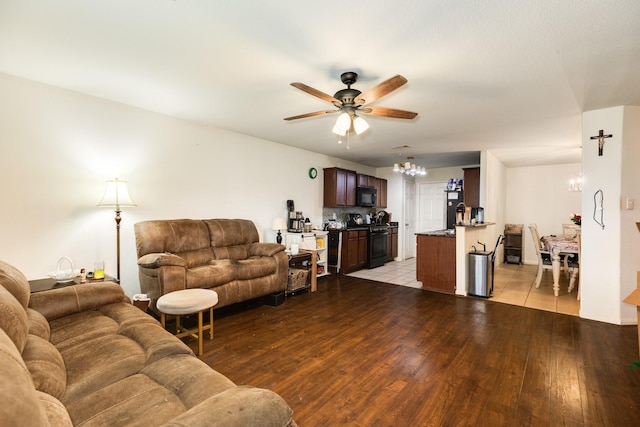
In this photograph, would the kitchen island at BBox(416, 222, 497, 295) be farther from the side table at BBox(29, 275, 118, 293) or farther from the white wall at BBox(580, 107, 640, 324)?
the side table at BBox(29, 275, 118, 293)

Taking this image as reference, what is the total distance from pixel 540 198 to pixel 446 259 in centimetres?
410

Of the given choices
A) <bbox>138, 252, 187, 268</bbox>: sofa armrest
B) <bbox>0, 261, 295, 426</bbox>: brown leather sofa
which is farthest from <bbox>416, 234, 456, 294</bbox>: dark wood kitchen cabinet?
<bbox>0, 261, 295, 426</bbox>: brown leather sofa

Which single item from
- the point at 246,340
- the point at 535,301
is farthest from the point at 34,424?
the point at 535,301

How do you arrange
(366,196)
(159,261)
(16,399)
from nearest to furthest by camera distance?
1. (16,399)
2. (159,261)
3. (366,196)

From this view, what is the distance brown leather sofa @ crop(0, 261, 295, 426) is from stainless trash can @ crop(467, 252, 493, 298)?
397 cm

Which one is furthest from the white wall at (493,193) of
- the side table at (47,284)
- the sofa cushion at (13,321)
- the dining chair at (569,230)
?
the sofa cushion at (13,321)

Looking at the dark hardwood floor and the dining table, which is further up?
the dining table

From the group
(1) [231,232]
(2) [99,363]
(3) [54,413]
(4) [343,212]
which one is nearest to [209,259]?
(1) [231,232]

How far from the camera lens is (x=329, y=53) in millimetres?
2148

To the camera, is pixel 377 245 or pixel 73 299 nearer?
pixel 73 299

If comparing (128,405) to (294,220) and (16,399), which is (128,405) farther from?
(294,220)

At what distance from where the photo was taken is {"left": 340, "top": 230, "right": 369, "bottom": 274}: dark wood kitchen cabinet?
18.7ft

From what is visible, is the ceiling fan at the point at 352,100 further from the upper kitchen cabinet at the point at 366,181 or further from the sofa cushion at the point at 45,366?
the upper kitchen cabinet at the point at 366,181

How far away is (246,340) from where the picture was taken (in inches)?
110
